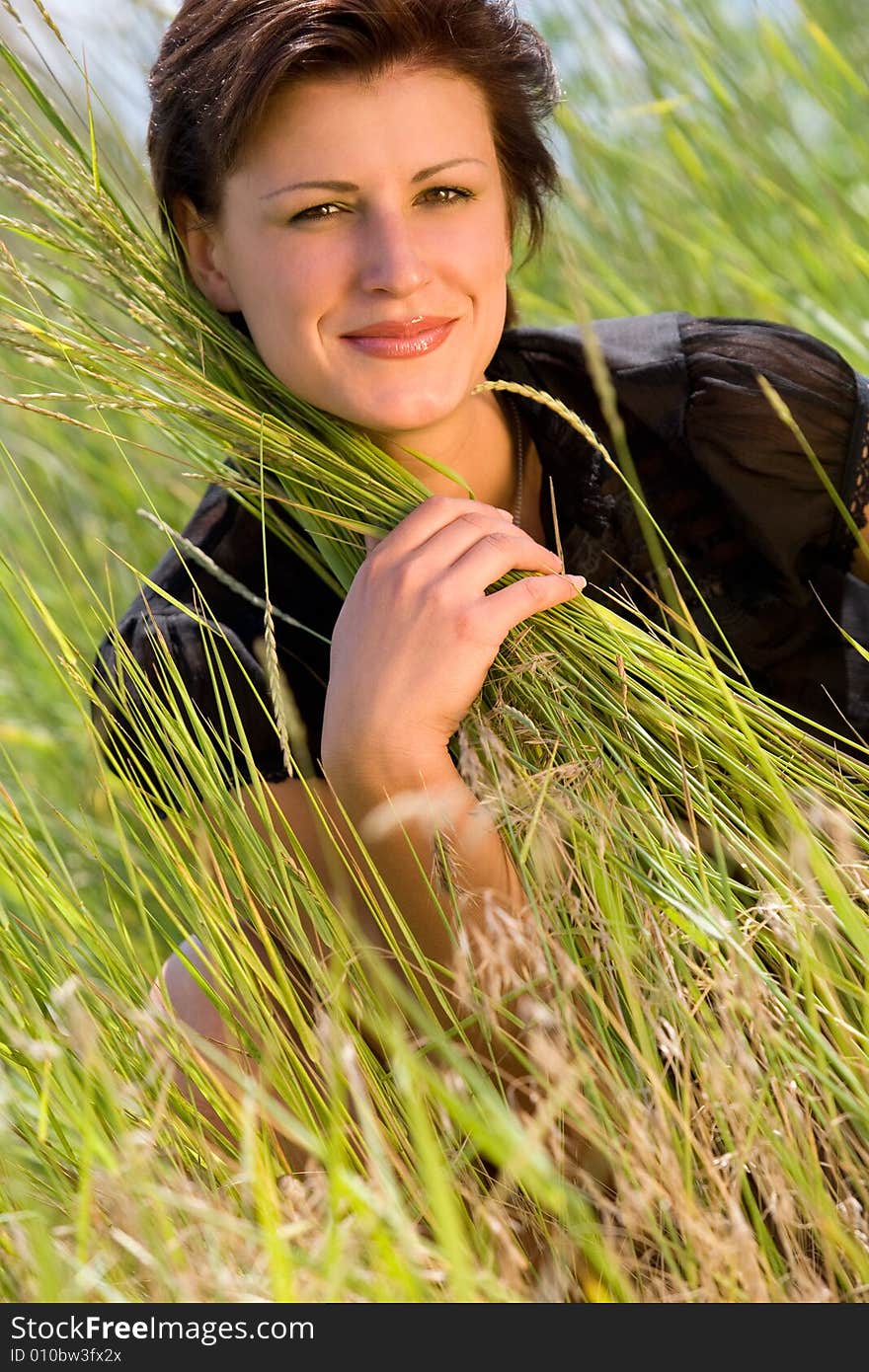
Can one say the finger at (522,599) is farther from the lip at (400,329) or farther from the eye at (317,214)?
the eye at (317,214)

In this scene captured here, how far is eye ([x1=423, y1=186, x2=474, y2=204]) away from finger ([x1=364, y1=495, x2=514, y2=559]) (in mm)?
332

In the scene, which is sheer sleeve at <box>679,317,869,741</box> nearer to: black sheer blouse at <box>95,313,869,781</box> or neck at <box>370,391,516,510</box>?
black sheer blouse at <box>95,313,869,781</box>

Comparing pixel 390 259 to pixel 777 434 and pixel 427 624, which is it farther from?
pixel 777 434

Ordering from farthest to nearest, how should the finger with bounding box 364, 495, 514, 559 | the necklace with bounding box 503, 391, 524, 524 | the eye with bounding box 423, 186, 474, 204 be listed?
the necklace with bounding box 503, 391, 524, 524 → the eye with bounding box 423, 186, 474, 204 → the finger with bounding box 364, 495, 514, 559

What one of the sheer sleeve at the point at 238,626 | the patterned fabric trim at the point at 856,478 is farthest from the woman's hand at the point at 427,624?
the patterned fabric trim at the point at 856,478

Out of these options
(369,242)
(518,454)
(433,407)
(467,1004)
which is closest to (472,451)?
(518,454)

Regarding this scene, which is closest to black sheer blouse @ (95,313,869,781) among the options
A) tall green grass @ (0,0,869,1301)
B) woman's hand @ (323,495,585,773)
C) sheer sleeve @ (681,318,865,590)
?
sheer sleeve @ (681,318,865,590)

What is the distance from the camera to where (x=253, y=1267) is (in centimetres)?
82

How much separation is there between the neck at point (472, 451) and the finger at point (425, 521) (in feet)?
0.70

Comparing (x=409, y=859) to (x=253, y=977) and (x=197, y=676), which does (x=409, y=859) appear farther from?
(x=197, y=676)

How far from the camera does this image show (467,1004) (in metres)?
0.94

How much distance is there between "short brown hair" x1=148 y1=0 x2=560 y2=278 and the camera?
1.26 m
